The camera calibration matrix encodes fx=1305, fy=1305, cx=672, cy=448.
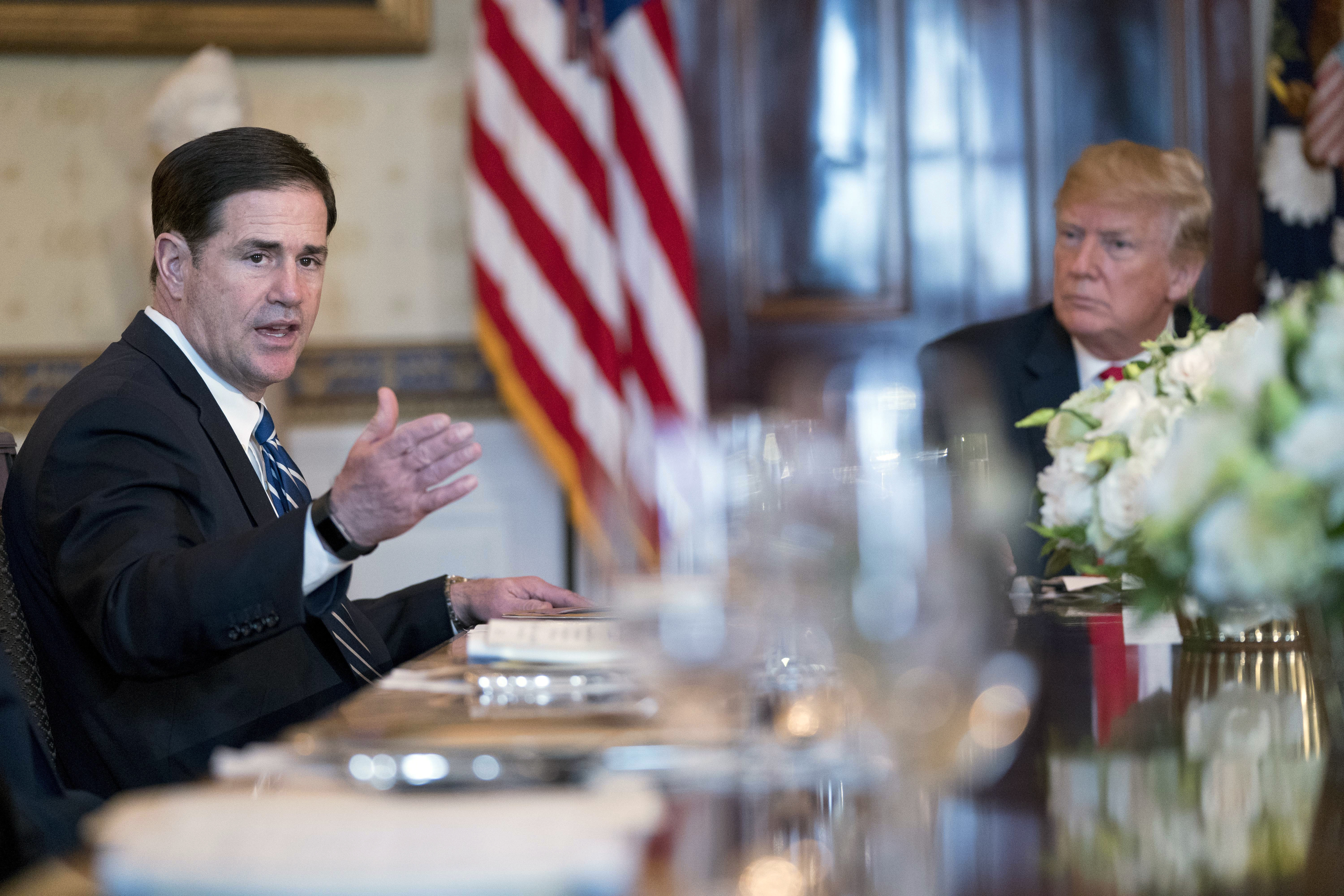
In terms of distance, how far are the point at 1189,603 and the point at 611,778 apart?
0.71m

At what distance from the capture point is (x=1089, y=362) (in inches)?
118

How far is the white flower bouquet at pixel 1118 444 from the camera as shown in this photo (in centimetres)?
127

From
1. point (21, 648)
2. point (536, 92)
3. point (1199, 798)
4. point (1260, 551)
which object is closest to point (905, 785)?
point (1199, 798)

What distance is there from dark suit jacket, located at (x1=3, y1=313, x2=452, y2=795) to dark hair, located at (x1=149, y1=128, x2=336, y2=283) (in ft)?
0.70

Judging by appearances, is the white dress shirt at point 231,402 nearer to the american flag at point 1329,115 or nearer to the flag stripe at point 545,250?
the flag stripe at point 545,250

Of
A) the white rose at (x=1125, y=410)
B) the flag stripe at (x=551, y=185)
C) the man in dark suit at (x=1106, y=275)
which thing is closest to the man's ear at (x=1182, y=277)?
the man in dark suit at (x=1106, y=275)

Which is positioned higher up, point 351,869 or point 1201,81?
point 1201,81

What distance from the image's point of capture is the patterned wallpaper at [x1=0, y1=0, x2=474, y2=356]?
378 cm

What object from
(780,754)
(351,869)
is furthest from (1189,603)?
(351,869)

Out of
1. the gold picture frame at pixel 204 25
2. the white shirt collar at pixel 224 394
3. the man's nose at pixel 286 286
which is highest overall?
the gold picture frame at pixel 204 25

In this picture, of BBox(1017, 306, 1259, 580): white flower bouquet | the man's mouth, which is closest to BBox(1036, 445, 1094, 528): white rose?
BBox(1017, 306, 1259, 580): white flower bouquet

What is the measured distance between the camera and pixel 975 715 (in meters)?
0.98

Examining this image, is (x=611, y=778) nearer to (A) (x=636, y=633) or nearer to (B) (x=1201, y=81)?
(A) (x=636, y=633)

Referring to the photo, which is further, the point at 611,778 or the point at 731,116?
the point at 731,116
